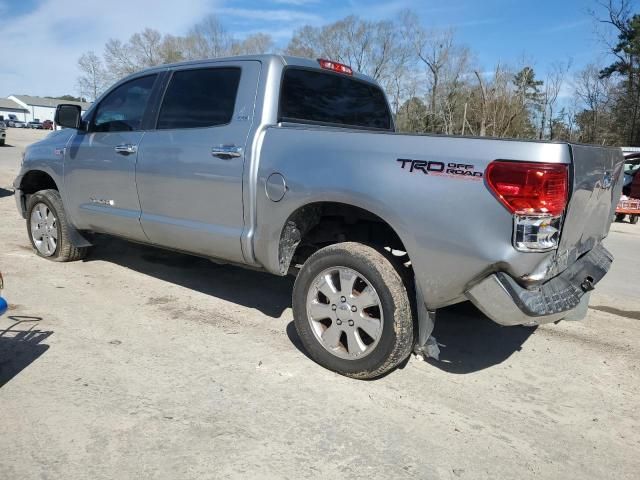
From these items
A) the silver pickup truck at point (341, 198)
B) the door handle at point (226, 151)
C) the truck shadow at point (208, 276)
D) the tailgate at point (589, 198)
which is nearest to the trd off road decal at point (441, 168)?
the silver pickup truck at point (341, 198)

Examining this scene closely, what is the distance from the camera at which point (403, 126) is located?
1578 inches

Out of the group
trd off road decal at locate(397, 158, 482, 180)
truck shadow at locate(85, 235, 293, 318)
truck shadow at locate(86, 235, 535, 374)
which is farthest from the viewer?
truck shadow at locate(85, 235, 293, 318)

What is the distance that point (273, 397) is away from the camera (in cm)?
308

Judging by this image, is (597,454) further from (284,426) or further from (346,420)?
(284,426)

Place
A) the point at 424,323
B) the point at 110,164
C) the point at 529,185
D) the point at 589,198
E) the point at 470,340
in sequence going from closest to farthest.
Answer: the point at 529,185
the point at 589,198
the point at 424,323
the point at 470,340
the point at 110,164

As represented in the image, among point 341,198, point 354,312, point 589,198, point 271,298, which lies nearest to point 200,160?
point 341,198

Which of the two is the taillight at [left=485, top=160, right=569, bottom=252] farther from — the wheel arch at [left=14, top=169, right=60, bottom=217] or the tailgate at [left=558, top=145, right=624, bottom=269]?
the wheel arch at [left=14, top=169, right=60, bottom=217]

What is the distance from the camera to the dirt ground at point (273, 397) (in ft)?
8.21

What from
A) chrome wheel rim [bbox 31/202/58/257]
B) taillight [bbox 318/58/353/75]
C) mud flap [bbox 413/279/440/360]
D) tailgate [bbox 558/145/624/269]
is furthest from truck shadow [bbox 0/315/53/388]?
tailgate [bbox 558/145/624/269]

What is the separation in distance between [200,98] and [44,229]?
2786 mm

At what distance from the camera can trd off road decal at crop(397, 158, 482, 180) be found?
267cm

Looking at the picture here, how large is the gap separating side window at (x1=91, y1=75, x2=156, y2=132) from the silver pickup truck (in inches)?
0.7

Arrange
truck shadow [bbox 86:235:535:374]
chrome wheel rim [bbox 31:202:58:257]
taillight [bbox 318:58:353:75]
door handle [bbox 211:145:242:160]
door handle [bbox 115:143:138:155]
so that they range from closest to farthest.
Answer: door handle [bbox 211:145:242:160]
truck shadow [bbox 86:235:535:374]
taillight [bbox 318:58:353:75]
door handle [bbox 115:143:138:155]
chrome wheel rim [bbox 31:202:58:257]

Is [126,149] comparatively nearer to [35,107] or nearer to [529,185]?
[529,185]
